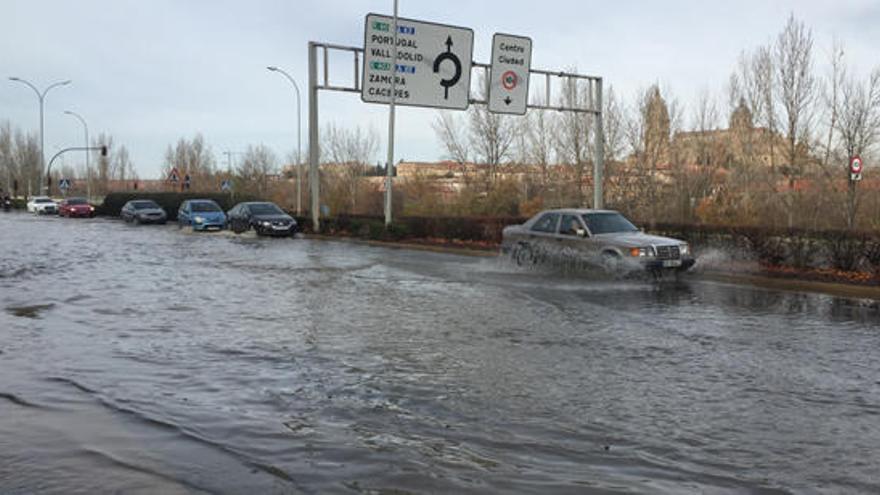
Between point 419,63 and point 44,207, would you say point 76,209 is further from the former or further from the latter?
point 419,63

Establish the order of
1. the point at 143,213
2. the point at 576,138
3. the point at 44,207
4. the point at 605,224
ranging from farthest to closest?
1. the point at 44,207
2. the point at 143,213
3. the point at 576,138
4. the point at 605,224

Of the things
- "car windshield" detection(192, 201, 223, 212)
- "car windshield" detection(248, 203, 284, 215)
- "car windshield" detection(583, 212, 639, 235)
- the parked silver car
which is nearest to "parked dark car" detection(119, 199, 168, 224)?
"car windshield" detection(192, 201, 223, 212)

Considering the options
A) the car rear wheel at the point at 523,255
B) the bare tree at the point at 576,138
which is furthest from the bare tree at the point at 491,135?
the car rear wheel at the point at 523,255

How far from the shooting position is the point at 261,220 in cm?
3272

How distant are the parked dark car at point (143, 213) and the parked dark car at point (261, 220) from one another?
541 inches

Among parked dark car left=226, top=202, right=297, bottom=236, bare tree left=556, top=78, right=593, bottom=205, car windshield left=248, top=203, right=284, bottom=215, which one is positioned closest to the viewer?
parked dark car left=226, top=202, right=297, bottom=236

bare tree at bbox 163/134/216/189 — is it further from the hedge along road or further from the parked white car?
the hedge along road

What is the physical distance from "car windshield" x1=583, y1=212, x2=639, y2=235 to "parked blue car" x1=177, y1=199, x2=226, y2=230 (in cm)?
2448

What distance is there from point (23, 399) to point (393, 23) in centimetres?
2223

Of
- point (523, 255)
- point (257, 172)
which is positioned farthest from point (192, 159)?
point (523, 255)

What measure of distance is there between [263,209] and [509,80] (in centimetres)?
1293

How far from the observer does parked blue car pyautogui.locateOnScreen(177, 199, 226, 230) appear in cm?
3697

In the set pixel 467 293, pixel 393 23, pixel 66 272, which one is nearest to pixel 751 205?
pixel 393 23

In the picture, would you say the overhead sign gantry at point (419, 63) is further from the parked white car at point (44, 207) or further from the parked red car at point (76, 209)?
the parked white car at point (44, 207)
